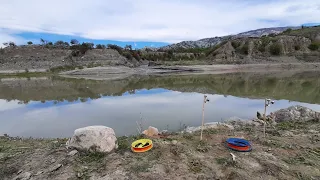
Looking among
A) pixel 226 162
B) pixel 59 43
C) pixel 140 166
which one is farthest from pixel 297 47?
pixel 140 166

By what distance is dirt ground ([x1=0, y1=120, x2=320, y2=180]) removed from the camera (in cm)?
554

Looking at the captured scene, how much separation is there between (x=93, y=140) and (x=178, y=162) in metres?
2.10

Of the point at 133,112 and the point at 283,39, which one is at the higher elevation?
the point at 283,39

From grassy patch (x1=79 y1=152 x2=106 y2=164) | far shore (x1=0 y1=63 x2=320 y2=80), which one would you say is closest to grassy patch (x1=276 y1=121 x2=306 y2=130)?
grassy patch (x1=79 y1=152 x2=106 y2=164)

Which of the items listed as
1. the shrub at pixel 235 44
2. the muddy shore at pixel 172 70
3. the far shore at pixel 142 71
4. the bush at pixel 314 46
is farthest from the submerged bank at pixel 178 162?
the bush at pixel 314 46

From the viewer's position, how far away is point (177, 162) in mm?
5953

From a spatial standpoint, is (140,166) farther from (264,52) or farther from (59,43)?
(59,43)

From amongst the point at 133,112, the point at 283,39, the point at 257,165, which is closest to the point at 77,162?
the point at 257,165

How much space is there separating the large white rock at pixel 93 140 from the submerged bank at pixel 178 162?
0.14 m

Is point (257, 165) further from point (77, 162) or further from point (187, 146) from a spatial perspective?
point (77, 162)

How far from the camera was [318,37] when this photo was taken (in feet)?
266

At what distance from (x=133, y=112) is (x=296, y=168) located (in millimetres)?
10333

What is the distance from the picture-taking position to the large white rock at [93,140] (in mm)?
6312

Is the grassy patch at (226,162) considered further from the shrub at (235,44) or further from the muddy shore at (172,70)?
the shrub at (235,44)
